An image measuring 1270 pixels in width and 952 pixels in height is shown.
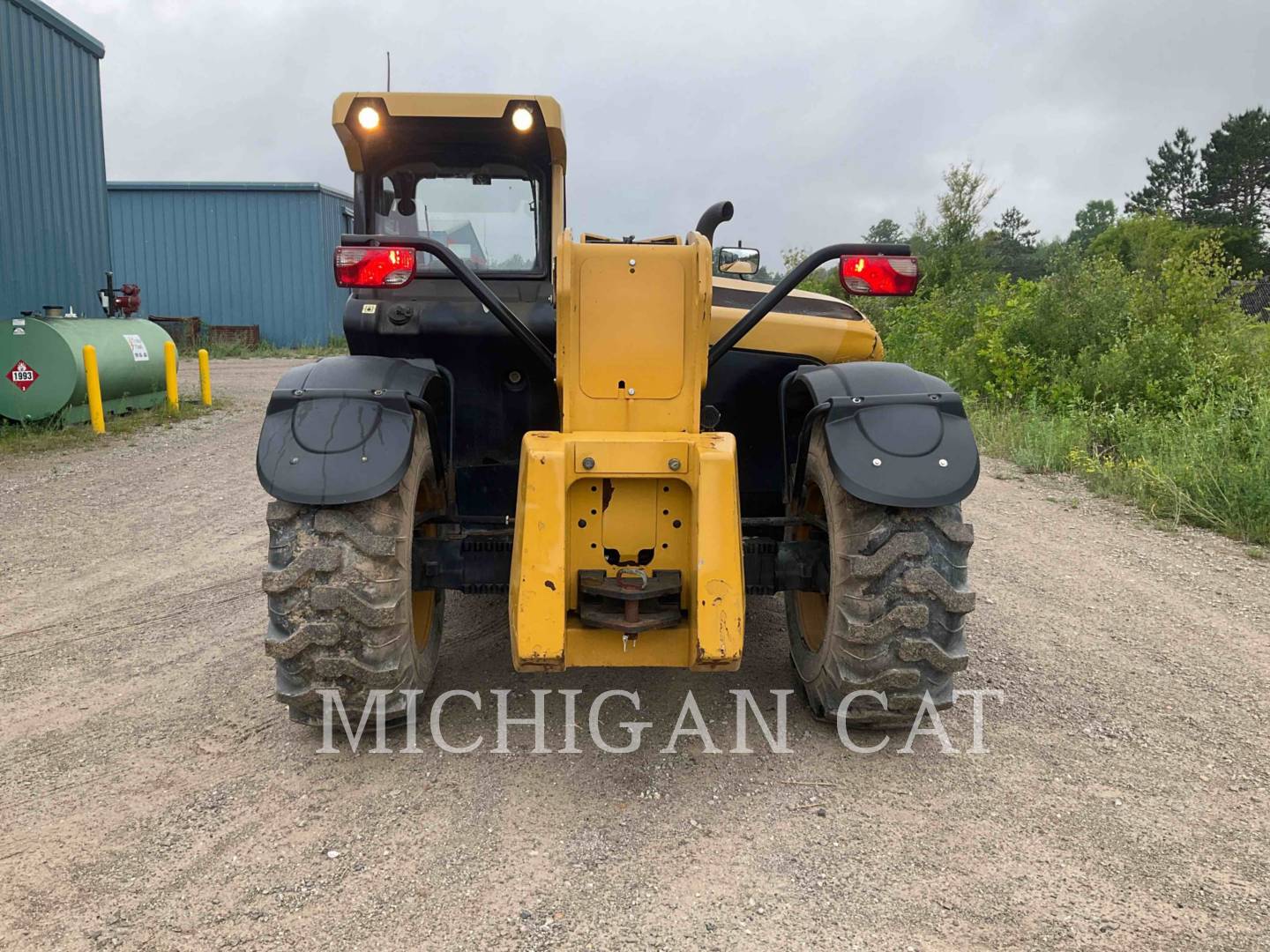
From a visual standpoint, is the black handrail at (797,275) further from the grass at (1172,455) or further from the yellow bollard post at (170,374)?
the yellow bollard post at (170,374)

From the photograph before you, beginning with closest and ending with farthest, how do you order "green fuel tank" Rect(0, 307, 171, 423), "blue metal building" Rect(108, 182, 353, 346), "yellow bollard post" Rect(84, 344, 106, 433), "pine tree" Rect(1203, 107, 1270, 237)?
"green fuel tank" Rect(0, 307, 171, 423) → "yellow bollard post" Rect(84, 344, 106, 433) → "blue metal building" Rect(108, 182, 353, 346) → "pine tree" Rect(1203, 107, 1270, 237)

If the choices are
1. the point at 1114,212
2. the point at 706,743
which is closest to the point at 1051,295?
the point at 706,743

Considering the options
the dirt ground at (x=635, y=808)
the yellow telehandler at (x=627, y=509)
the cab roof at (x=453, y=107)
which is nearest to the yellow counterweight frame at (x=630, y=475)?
the yellow telehandler at (x=627, y=509)

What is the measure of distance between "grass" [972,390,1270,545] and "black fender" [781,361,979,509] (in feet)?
14.3

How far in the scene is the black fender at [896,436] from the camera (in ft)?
9.61

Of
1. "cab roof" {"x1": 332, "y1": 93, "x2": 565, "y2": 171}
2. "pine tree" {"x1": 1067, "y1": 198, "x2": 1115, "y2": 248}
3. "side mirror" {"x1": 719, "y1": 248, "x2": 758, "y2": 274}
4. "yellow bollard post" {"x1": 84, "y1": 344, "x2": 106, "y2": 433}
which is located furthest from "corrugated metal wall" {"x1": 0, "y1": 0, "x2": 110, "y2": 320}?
"pine tree" {"x1": 1067, "y1": 198, "x2": 1115, "y2": 248}

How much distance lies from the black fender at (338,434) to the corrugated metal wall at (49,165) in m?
10.5

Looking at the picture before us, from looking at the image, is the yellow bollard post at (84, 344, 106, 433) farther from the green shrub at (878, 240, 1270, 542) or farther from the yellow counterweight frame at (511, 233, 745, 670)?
the green shrub at (878, 240, 1270, 542)

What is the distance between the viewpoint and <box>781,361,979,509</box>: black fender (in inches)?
115

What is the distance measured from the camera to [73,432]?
417 inches

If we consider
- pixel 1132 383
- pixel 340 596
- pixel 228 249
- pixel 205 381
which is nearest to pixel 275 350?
pixel 228 249

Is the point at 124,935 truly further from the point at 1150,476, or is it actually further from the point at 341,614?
the point at 1150,476

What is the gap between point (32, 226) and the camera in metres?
12.1

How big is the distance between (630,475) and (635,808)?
3.26ft
